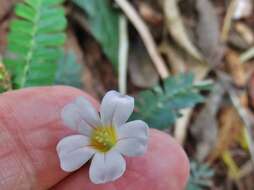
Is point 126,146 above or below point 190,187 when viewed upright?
above

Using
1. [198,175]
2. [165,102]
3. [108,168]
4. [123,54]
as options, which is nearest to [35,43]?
[165,102]

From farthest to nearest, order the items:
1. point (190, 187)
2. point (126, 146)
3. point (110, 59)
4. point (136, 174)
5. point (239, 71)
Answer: point (239, 71) → point (110, 59) → point (190, 187) → point (136, 174) → point (126, 146)

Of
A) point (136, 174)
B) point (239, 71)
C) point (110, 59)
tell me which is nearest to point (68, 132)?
point (136, 174)

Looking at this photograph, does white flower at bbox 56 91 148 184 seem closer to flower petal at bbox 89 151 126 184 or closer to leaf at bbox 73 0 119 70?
flower petal at bbox 89 151 126 184

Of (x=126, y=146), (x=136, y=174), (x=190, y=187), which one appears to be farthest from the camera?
(x=190, y=187)

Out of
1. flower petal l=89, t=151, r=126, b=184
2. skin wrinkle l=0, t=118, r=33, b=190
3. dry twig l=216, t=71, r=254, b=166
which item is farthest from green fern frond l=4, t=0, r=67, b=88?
dry twig l=216, t=71, r=254, b=166

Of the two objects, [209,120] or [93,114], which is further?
[209,120]

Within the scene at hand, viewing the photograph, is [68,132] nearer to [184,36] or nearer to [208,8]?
[184,36]
